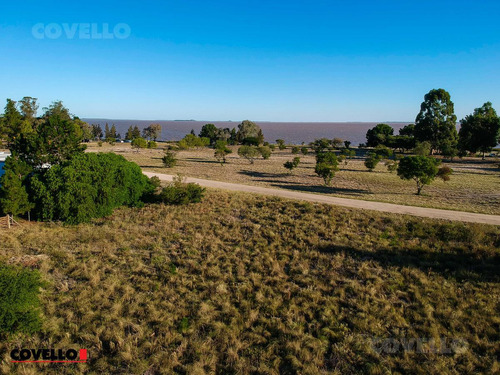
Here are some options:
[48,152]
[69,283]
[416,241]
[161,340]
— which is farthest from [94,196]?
[416,241]

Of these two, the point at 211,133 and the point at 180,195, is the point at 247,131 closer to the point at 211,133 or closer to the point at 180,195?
the point at 211,133

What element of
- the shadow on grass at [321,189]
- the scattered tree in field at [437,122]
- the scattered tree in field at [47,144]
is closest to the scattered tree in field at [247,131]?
the scattered tree in field at [437,122]

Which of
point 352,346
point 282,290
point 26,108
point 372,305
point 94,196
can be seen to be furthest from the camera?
point 26,108

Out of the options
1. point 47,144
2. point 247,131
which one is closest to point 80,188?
point 47,144

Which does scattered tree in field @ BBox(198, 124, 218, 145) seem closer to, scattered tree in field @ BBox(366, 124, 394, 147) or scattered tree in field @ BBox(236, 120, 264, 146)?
scattered tree in field @ BBox(236, 120, 264, 146)

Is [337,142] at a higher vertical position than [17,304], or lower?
higher

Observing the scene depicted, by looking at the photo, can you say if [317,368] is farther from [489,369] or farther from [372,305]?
[489,369]

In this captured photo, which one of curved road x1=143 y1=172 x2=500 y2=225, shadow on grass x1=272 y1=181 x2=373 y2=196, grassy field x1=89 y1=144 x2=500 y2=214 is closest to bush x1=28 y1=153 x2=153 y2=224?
curved road x1=143 y1=172 x2=500 y2=225
